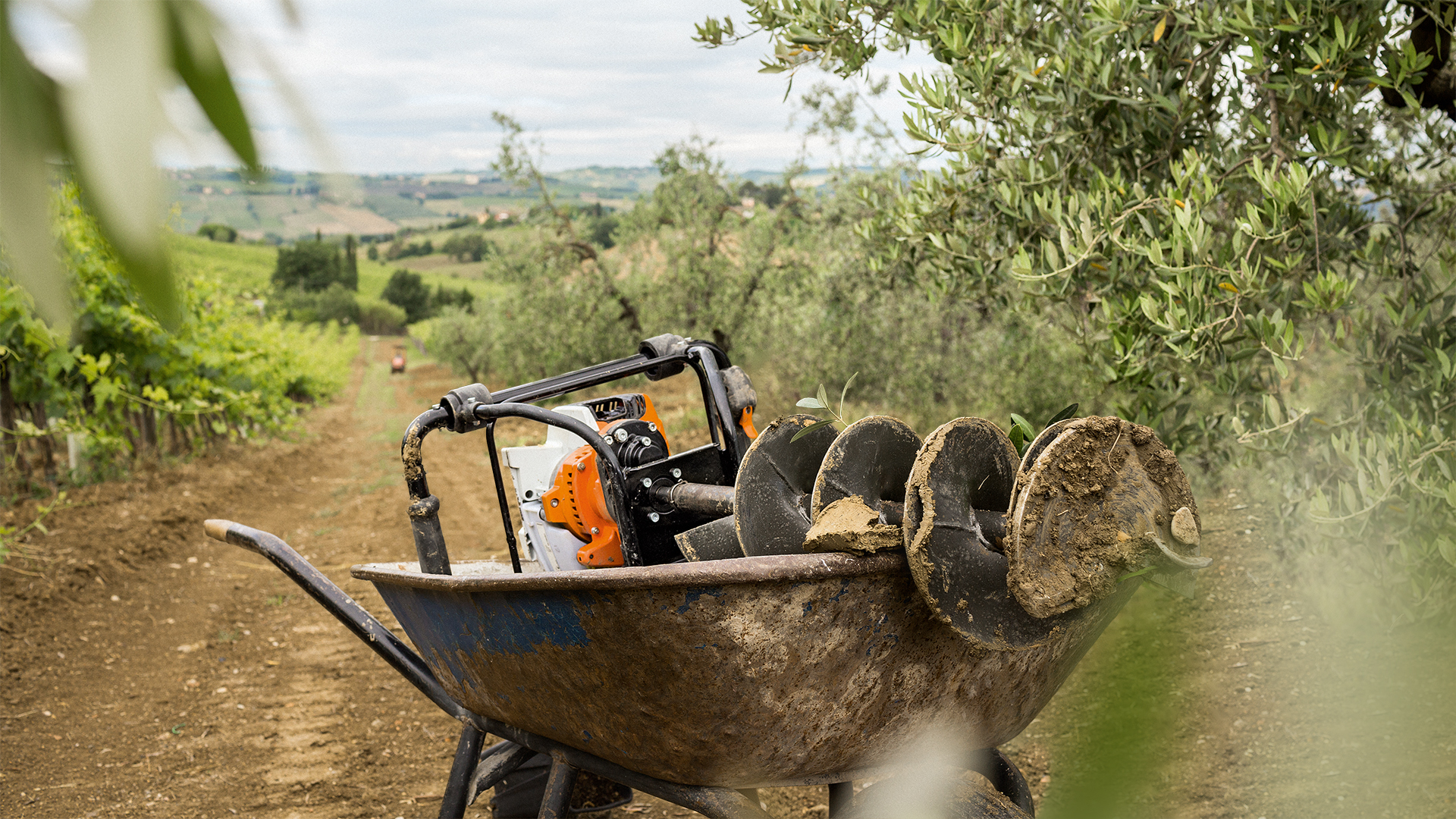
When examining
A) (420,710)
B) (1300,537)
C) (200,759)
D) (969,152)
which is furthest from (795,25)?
(200,759)

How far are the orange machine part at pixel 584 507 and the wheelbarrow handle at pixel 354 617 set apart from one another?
1.97ft

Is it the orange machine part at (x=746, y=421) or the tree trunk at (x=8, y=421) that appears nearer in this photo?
the orange machine part at (x=746, y=421)

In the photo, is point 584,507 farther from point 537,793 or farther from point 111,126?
point 111,126

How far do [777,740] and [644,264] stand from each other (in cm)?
1096

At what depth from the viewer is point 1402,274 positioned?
10.0ft

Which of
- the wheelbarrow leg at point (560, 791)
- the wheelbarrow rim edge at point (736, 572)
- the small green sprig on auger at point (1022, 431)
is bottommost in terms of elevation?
the wheelbarrow leg at point (560, 791)

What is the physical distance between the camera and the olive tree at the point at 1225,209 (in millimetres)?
2768

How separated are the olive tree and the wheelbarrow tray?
1.19 m

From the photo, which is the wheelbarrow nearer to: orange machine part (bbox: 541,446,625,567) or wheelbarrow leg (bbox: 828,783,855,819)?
wheelbarrow leg (bbox: 828,783,855,819)

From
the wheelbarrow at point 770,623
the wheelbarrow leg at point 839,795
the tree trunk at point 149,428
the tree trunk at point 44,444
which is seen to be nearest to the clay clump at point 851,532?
the wheelbarrow at point 770,623

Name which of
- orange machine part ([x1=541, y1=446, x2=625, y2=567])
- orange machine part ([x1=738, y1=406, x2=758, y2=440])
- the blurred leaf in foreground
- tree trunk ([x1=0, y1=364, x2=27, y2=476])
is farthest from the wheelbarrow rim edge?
tree trunk ([x1=0, y1=364, x2=27, y2=476])

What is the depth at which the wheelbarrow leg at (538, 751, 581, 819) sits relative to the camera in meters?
2.50

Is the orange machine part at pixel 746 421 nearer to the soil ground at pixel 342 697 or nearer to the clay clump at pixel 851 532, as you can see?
the clay clump at pixel 851 532

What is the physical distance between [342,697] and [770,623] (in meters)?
3.35
